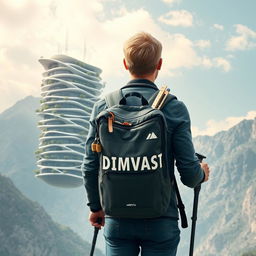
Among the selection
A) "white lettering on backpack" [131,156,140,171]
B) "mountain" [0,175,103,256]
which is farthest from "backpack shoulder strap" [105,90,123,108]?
"mountain" [0,175,103,256]

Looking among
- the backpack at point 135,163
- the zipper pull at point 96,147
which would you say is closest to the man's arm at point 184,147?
the backpack at point 135,163

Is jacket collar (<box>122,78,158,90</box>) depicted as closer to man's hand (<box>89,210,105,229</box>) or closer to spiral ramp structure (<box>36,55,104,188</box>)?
man's hand (<box>89,210,105,229</box>)

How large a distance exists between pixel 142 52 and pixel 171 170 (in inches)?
33.3

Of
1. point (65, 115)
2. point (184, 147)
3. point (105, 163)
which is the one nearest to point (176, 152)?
point (184, 147)

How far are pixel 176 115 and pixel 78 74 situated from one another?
143114 mm

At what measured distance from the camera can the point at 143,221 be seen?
3.13 meters

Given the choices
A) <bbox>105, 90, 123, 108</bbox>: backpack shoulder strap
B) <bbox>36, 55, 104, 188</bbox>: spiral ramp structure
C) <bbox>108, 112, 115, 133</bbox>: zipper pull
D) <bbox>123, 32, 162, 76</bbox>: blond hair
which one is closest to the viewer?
<bbox>108, 112, 115, 133</bbox>: zipper pull

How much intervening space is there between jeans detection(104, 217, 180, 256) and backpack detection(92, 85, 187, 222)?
8 centimetres

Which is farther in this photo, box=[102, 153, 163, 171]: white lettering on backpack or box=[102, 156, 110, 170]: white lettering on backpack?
box=[102, 156, 110, 170]: white lettering on backpack

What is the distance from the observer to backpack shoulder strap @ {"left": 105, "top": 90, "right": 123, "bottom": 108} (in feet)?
11.1

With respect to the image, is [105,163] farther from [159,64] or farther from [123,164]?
[159,64]

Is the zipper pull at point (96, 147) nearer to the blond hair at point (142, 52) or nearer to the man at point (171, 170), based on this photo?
the man at point (171, 170)

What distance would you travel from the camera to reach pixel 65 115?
144 metres

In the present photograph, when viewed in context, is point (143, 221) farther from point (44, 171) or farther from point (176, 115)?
point (44, 171)
